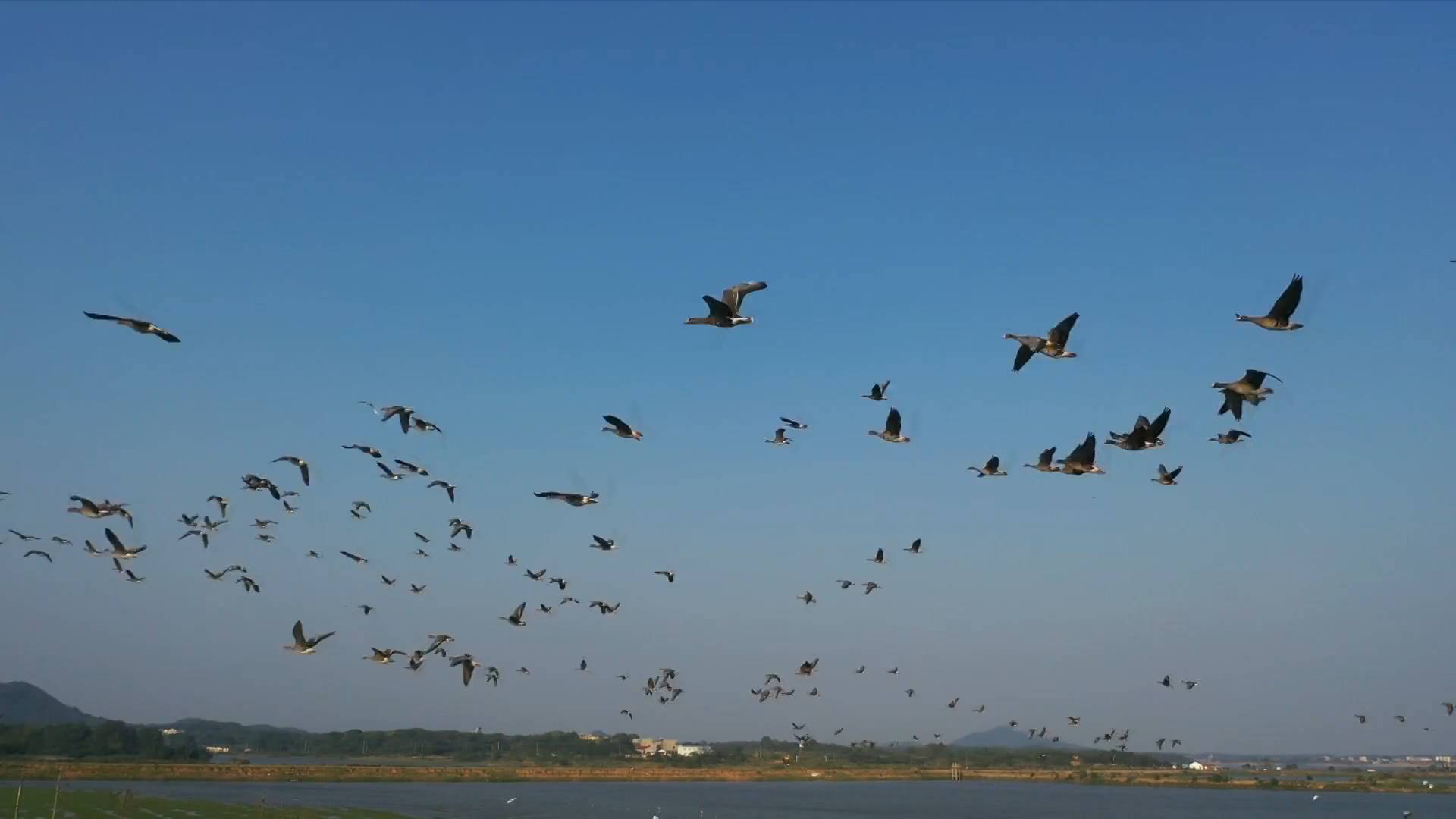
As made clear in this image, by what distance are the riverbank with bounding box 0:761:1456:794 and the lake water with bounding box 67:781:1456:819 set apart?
6.57 metres

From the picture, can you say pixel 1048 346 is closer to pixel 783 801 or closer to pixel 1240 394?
pixel 1240 394

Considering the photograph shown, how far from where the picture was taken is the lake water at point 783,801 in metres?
82.9

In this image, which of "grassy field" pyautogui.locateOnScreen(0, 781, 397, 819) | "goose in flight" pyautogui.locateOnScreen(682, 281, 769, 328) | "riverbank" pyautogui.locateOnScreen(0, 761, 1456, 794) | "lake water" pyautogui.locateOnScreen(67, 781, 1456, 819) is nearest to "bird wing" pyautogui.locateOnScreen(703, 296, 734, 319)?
"goose in flight" pyautogui.locateOnScreen(682, 281, 769, 328)

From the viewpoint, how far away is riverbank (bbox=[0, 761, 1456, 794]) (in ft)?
365

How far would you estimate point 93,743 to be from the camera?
135m

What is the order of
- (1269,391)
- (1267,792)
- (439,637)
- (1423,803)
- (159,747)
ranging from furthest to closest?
1. (1267,792)
2. (159,747)
3. (1423,803)
4. (439,637)
5. (1269,391)

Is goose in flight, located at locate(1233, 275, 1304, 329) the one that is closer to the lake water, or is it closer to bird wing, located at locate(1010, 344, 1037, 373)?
bird wing, located at locate(1010, 344, 1037, 373)

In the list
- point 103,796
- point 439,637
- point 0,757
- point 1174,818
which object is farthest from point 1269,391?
point 0,757

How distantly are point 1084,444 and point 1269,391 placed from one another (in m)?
3.70

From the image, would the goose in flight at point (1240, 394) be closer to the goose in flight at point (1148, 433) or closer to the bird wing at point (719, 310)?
the goose in flight at point (1148, 433)

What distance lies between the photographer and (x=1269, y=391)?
23.1m

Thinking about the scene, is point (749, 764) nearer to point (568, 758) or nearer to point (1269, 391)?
point (568, 758)

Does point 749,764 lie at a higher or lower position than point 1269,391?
lower

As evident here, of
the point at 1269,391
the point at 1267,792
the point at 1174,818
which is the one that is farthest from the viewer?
the point at 1267,792
